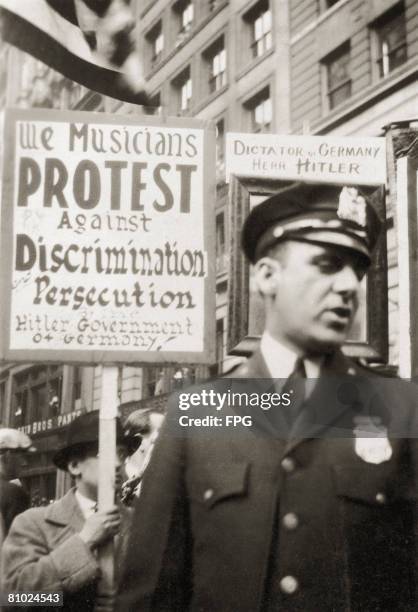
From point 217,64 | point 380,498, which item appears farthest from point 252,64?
point 380,498

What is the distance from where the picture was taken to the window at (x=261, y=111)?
2664mm

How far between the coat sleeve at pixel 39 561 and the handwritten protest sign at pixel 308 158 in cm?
136

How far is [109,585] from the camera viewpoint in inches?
89.4

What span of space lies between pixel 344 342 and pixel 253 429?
1.37 feet

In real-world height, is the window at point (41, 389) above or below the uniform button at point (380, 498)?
above

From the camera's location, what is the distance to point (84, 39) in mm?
2707

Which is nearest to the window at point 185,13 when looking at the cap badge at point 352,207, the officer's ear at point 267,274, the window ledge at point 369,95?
the window ledge at point 369,95

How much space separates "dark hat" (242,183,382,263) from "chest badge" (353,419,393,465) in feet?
1.87

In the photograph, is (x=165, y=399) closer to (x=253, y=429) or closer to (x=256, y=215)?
(x=253, y=429)

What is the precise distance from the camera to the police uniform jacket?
6.95 ft

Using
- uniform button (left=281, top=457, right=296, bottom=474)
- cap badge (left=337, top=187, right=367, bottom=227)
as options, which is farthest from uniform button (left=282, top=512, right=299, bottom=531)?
cap badge (left=337, top=187, right=367, bottom=227)

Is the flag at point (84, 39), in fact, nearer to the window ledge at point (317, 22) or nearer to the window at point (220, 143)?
the window at point (220, 143)

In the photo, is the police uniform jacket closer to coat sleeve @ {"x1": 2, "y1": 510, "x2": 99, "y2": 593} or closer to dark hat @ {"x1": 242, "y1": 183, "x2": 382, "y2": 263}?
coat sleeve @ {"x1": 2, "y1": 510, "x2": 99, "y2": 593}

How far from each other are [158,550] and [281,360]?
0.71m
